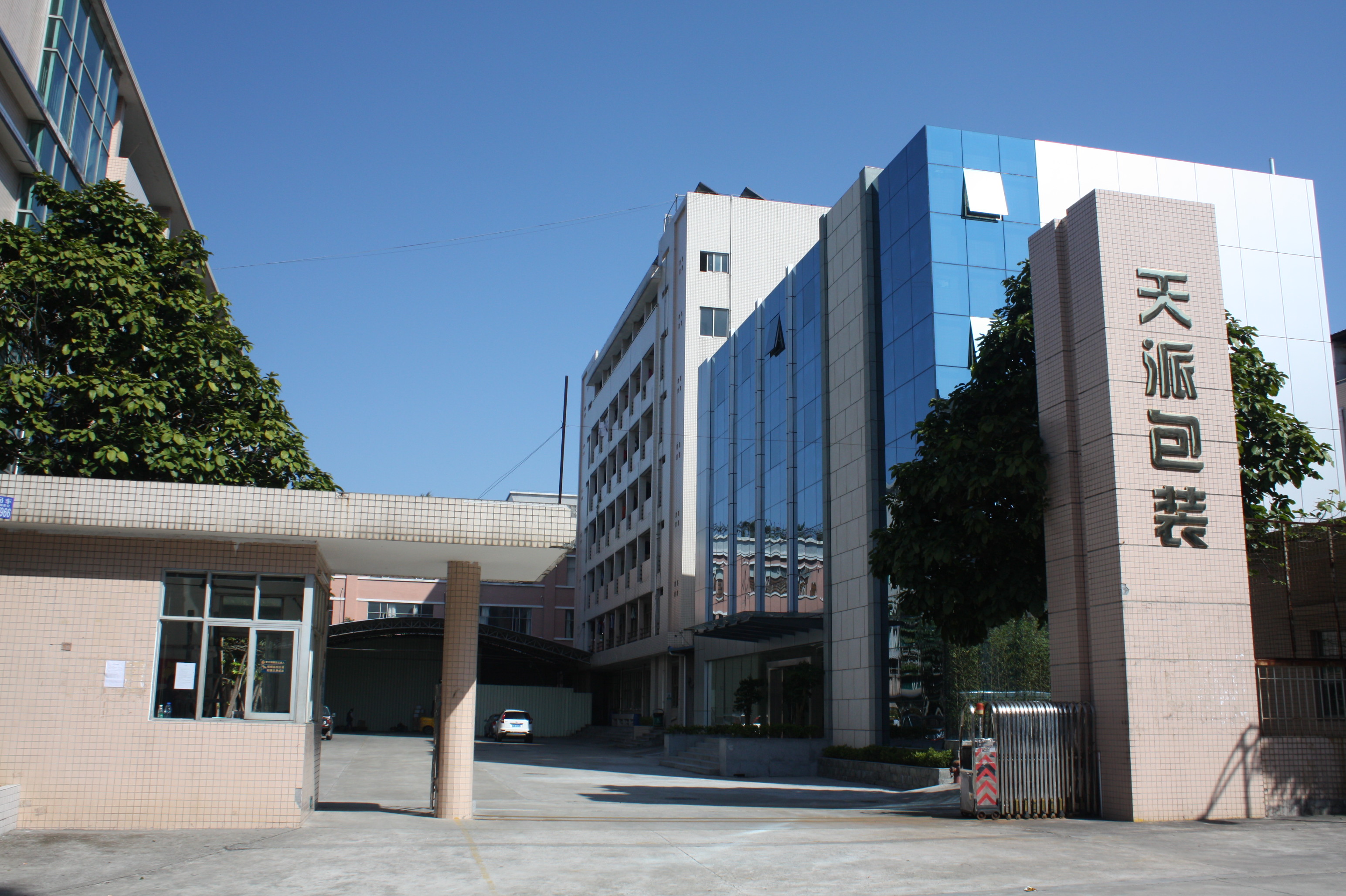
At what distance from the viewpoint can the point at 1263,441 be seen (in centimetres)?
1543

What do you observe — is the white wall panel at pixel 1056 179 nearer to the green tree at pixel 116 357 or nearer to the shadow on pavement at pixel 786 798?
the shadow on pavement at pixel 786 798

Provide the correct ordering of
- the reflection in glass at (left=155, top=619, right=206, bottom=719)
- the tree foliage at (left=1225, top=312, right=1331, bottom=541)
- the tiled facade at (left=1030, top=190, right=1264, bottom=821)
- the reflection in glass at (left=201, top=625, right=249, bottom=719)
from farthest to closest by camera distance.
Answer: the tree foliage at (left=1225, top=312, right=1331, bottom=541), the tiled facade at (left=1030, top=190, right=1264, bottom=821), the reflection in glass at (left=201, top=625, right=249, bottom=719), the reflection in glass at (left=155, top=619, right=206, bottom=719)

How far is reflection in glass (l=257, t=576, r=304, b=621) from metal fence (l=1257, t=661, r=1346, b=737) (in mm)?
11380

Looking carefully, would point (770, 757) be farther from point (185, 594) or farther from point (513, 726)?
point (513, 726)

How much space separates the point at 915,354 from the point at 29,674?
56.5 ft

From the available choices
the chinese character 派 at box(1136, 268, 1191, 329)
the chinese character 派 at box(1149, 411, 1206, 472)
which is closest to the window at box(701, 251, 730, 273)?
the chinese character 派 at box(1136, 268, 1191, 329)

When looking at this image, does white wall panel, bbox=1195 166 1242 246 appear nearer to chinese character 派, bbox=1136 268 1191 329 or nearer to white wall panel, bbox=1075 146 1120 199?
white wall panel, bbox=1075 146 1120 199

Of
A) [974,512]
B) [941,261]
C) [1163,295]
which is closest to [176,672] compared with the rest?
[974,512]

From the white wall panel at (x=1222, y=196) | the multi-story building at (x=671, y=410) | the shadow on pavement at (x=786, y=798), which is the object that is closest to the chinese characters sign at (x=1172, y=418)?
the shadow on pavement at (x=786, y=798)

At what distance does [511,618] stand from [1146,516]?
48.0 m

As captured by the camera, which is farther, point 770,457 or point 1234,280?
point 770,457

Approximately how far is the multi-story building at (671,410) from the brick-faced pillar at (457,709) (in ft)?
84.3

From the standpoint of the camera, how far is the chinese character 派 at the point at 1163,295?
13555mm

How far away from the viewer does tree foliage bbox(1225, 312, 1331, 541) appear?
1535 centimetres
